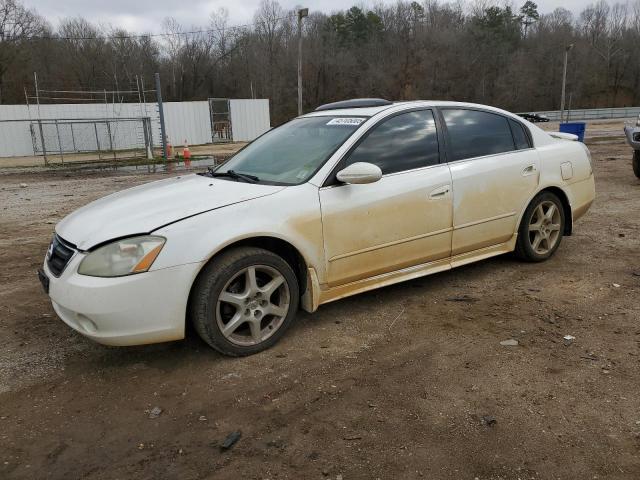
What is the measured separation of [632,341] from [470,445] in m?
1.69

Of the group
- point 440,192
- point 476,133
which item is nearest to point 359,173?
point 440,192

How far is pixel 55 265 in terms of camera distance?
329 cm

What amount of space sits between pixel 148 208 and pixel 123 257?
450mm

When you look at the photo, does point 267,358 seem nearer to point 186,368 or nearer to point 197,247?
point 186,368

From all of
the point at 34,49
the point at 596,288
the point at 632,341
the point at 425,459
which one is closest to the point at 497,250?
the point at 596,288

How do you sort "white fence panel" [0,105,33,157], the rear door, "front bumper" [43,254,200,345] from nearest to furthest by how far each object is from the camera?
"front bumper" [43,254,200,345], the rear door, "white fence panel" [0,105,33,157]

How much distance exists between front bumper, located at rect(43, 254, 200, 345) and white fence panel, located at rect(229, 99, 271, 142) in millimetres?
30237

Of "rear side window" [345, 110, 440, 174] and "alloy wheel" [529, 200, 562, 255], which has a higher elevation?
"rear side window" [345, 110, 440, 174]

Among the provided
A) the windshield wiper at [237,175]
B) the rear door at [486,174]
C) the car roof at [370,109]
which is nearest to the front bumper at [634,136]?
the rear door at [486,174]

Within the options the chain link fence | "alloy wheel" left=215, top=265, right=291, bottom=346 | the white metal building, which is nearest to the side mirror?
"alloy wheel" left=215, top=265, right=291, bottom=346

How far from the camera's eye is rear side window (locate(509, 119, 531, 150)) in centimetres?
477

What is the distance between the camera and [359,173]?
3.53 meters

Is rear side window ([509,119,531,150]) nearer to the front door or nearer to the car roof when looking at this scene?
the car roof

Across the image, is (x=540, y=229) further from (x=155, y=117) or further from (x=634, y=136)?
(x=155, y=117)
